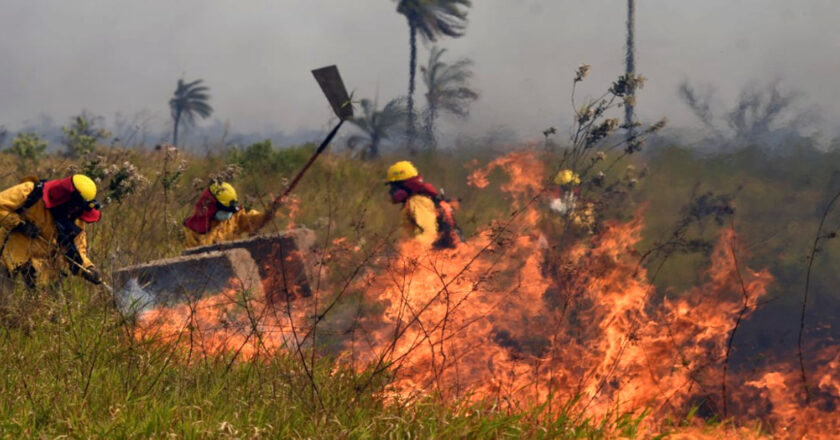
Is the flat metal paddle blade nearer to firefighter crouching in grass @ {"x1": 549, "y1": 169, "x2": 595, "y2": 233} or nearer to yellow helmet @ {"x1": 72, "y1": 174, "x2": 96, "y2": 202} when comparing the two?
yellow helmet @ {"x1": 72, "y1": 174, "x2": 96, "y2": 202}

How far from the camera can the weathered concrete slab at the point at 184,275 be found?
17.0 feet

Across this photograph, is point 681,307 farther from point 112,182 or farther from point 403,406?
point 112,182

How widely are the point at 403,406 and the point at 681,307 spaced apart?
2080mm

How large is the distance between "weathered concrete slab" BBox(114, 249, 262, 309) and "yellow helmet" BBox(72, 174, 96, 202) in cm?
57

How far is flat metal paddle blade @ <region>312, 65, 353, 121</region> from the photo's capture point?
4977 millimetres

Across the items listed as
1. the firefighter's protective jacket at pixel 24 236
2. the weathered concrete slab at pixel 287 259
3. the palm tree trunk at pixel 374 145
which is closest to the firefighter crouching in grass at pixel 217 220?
the weathered concrete slab at pixel 287 259

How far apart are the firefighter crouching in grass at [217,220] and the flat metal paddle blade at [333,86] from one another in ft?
7.57

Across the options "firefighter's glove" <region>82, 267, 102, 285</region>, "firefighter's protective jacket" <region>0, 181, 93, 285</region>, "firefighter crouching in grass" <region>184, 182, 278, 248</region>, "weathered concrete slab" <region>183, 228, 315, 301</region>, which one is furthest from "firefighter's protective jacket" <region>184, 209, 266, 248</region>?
"firefighter's glove" <region>82, 267, 102, 285</region>

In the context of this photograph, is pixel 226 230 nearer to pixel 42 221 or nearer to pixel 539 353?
pixel 42 221

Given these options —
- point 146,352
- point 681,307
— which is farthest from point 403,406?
point 681,307

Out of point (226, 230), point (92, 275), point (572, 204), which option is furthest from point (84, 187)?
point (572, 204)

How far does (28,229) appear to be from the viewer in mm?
5113

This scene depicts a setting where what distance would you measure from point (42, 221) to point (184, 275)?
3.53ft

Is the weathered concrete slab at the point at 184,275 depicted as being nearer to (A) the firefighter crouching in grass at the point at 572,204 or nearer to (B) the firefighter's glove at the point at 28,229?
(B) the firefighter's glove at the point at 28,229
